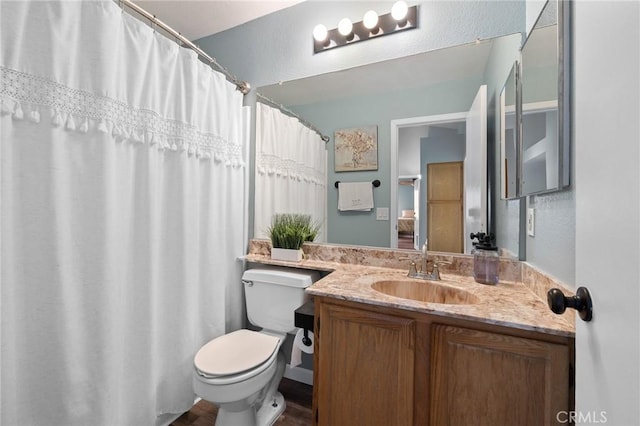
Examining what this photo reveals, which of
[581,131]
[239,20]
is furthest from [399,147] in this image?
[239,20]

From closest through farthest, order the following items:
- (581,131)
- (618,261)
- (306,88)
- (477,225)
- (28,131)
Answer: (618,261)
(581,131)
(28,131)
(477,225)
(306,88)

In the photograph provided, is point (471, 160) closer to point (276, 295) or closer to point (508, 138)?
point (508, 138)

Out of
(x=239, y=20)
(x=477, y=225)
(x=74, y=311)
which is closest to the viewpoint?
(x=74, y=311)

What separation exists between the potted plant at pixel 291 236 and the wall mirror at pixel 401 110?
142mm

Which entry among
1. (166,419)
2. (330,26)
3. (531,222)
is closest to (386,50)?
(330,26)

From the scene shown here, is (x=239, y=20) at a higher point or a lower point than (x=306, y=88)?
higher

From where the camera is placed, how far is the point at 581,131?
0.61 meters

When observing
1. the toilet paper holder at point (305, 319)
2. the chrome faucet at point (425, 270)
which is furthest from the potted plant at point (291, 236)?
the chrome faucet at point (425, 270)

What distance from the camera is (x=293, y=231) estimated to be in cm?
173

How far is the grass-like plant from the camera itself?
1728 mm

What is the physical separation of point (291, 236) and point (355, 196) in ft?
1.62

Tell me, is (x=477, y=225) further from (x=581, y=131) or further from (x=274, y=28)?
(x=274, y=28)

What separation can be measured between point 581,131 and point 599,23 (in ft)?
0.70

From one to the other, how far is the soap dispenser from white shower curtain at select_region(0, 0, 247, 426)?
1481mm
